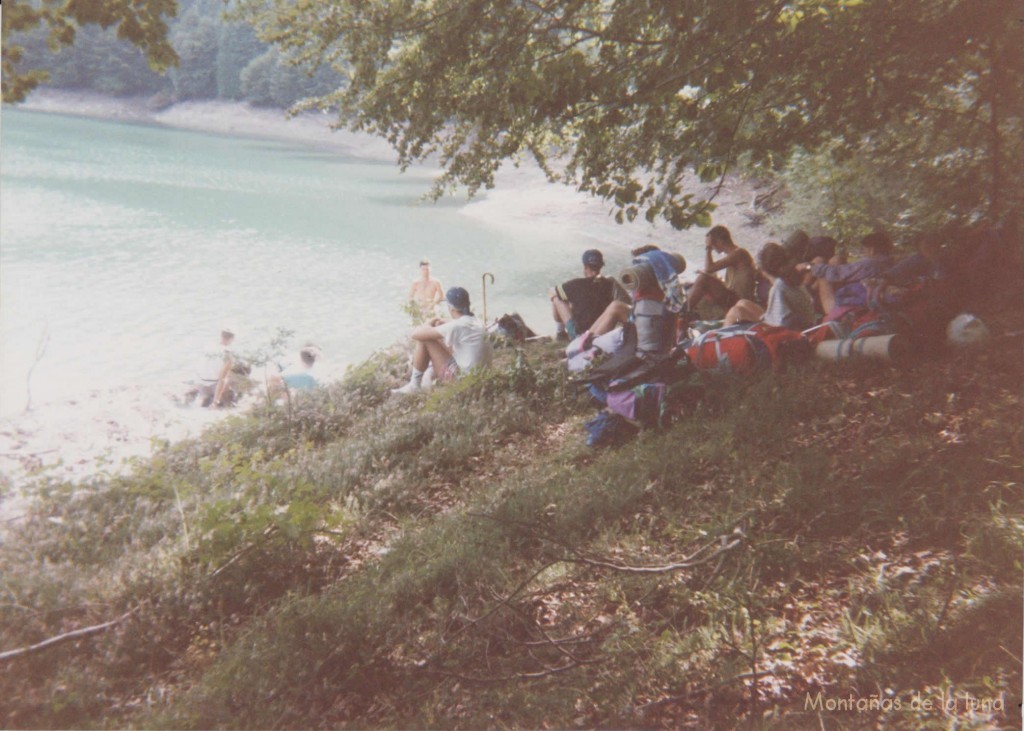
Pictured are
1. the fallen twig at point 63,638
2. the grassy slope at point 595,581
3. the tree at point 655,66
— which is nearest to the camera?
the grassy slope at point 595,581

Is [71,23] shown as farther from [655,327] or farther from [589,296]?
[589,296]

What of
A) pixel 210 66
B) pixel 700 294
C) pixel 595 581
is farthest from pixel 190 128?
pixel 595 581

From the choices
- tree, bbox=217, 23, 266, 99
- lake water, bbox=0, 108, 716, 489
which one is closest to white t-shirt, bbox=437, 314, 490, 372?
lake water, bbox=0, 108, 716, 489

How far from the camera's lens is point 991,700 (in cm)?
228

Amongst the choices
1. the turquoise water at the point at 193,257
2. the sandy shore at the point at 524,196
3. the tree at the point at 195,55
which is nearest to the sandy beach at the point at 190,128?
the sandy shore at the point at 524,196

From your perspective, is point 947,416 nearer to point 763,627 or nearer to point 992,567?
point 992,567

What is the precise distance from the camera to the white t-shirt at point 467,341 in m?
7.20

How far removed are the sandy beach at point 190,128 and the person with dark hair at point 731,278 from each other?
0.93 metres

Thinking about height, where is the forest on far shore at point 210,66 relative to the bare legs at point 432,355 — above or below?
above

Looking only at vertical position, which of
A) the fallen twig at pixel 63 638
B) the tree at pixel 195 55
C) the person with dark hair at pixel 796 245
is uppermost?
the tree at pixel 195 55

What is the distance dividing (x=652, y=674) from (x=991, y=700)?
118cm

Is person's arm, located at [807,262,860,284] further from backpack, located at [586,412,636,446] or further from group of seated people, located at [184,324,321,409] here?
group of seated people, located at [184,324,321,409]

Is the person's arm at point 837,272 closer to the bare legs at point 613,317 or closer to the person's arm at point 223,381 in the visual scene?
the bare legs at point 613,317

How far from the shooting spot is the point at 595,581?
11.0 ft
